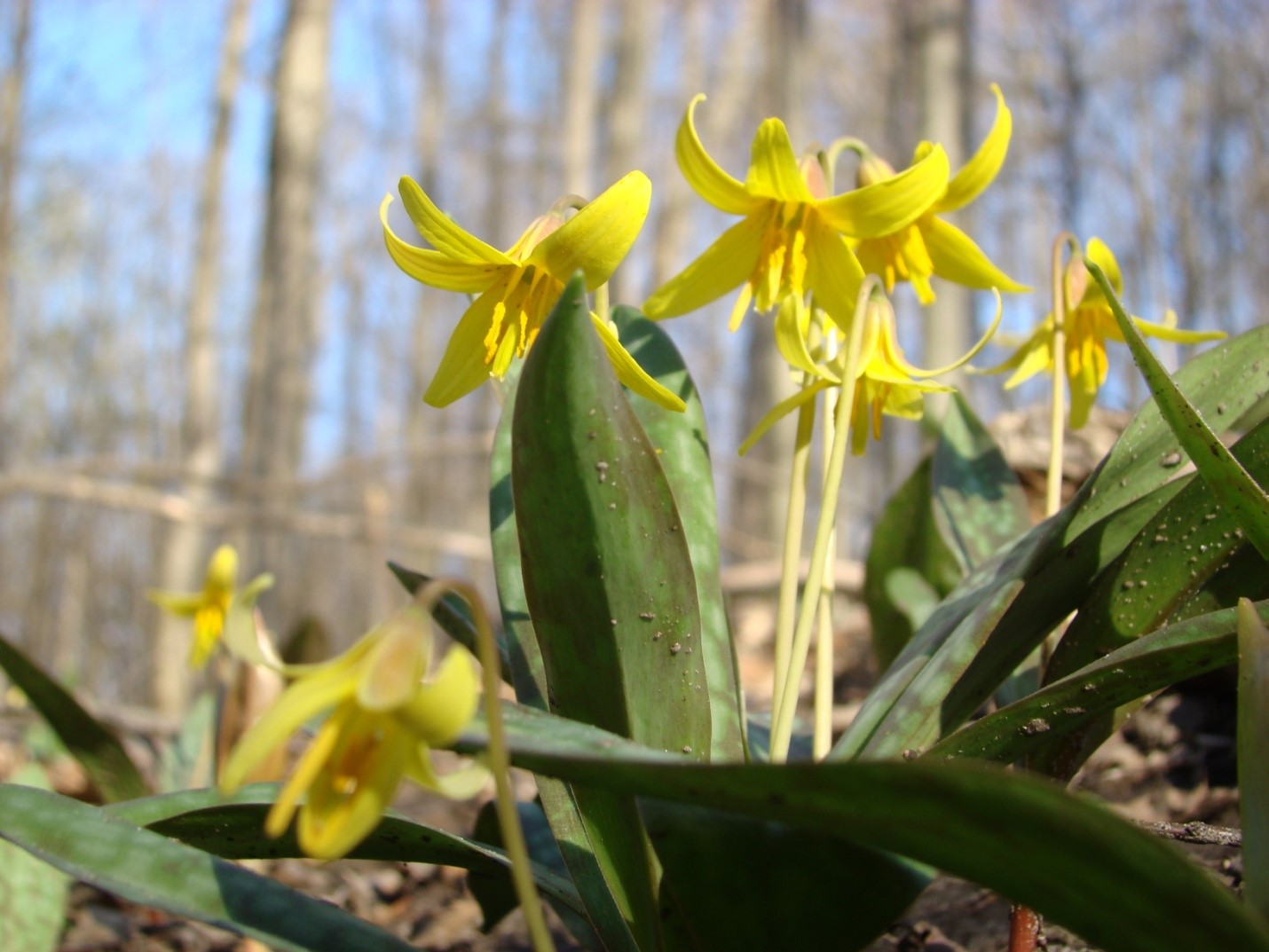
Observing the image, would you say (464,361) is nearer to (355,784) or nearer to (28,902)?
(355,784)

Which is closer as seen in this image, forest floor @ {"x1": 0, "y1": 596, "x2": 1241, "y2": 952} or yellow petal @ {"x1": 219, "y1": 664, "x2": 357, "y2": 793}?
yellow petal @ {"x1": 219, "y1": 664, "x2": 357, "y2": 793}

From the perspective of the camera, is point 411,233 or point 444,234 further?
point 411,233

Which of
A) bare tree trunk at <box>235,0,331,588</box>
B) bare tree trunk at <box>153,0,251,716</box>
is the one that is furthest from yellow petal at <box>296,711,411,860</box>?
bare tree trunk at <box>153,0,251,716</box>

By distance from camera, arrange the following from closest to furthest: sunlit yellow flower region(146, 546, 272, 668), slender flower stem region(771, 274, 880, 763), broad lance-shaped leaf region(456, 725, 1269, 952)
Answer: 1. broad lance-shaped leaf region(456, 725, 1269, 952)
2. slender flower stem region(771, 274, 880, 763)
3. sunlit yellow flower region(146, 546, 272, 668)

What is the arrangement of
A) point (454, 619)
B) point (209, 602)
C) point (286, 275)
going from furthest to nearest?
point (286, 275) < point (209, 602) < point (454, 619)

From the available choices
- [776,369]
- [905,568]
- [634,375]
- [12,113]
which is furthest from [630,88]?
[634,375]

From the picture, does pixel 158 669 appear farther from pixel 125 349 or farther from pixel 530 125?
pixel 530 125

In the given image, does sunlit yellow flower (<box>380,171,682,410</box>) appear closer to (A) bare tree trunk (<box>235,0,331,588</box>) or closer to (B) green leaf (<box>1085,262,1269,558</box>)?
(B) green leaf (<box>1085,262,1269,558</box>)

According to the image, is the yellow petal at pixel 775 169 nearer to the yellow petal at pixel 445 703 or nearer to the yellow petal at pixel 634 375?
the yellow petal at pixel 634 375
